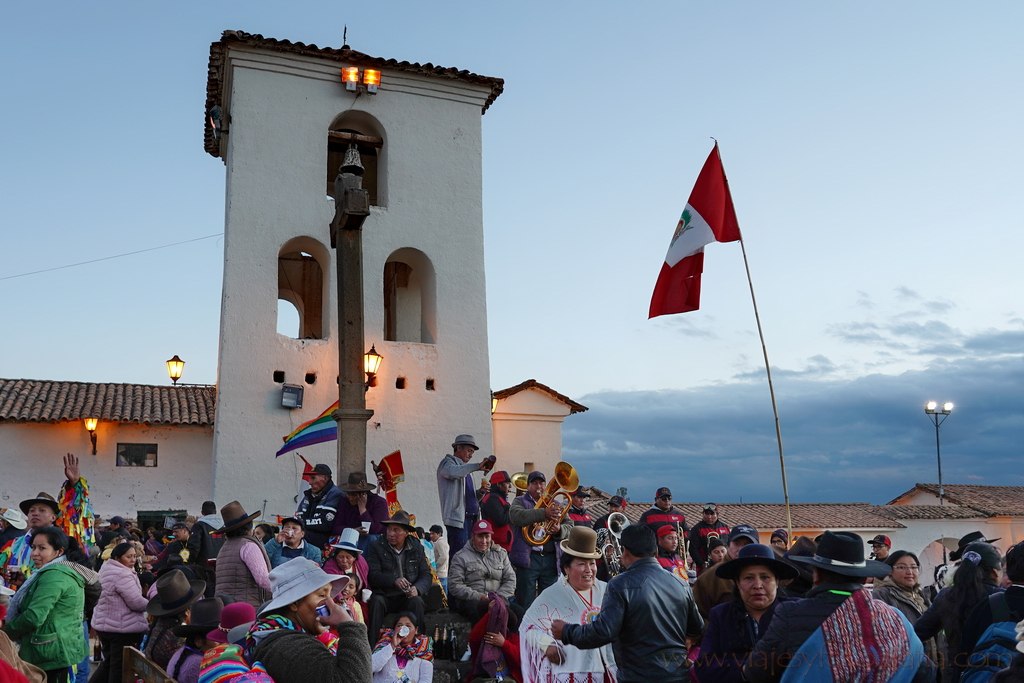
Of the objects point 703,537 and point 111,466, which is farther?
point 111,466

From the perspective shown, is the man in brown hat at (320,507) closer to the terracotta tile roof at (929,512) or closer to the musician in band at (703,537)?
the musician in band at (703,537)

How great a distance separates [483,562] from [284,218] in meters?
11.1

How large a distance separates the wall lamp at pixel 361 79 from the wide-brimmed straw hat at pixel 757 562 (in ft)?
54.4

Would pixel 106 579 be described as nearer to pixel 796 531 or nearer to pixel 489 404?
pixel 489 404

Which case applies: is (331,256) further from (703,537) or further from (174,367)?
(703,537)

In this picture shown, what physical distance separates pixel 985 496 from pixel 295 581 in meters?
35.3

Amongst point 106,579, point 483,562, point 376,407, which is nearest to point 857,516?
point 376,407

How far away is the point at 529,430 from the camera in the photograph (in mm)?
22484

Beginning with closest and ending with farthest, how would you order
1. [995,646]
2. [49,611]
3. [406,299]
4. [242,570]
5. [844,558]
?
[844,558]
[995,646]
[49,611]
[242,570]
[406,299]

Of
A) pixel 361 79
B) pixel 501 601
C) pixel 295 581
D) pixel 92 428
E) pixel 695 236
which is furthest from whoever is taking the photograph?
pixel 361 79

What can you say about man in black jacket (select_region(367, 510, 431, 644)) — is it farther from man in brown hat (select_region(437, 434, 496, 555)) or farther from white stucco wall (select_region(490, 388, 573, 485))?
white stucco wall (select_region(490, 388, 573, 485))

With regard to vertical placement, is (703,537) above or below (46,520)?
below

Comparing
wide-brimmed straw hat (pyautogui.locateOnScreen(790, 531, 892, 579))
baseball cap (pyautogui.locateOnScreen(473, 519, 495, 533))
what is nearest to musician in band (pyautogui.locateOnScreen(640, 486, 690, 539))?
baseball cap (pyautogui.locateOnScreen(473, 519, 495, 533))

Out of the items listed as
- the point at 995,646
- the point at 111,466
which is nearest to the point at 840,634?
the point at 995,646
